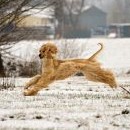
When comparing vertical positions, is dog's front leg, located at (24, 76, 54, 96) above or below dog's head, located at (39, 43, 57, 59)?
below

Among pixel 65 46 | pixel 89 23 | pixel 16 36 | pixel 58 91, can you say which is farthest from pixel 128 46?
pixel 89 23

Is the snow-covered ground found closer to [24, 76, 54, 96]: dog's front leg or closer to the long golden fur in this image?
[24, 76, 54, 96]: dog's front leg

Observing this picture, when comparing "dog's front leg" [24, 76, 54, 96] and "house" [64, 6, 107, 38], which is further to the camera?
"house" [64, 6, 107, 38]

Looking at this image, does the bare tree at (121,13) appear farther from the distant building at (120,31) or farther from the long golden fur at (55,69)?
the long golden fur at (55,69)

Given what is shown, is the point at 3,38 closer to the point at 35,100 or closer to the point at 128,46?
the point at 35,100

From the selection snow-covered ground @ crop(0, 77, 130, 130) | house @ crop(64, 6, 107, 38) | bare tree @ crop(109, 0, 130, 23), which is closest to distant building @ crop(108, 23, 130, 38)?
house @ crop(64, 6, 107, 38)

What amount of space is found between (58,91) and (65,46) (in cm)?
1569

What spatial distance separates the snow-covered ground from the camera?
8633 mm

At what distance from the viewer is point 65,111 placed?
32.4ft

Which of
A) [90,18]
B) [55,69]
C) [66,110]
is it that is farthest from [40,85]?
[90,18]

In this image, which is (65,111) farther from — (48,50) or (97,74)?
(97,74)

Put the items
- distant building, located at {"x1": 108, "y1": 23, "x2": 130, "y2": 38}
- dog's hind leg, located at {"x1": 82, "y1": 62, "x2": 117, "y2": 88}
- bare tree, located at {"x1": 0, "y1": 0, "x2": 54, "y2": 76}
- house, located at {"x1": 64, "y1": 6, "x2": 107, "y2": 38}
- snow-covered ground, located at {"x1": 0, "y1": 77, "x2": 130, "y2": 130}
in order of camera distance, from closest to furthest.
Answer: snow-covered ground, located at {"x1": 0, "y1": 77, "x2": 130, "y2": 130} < dog's hind leg, located at {"x1": 82, "y1": 62, "x2": 117, "y2": 88} < bare tree, located at {"x1": 0, "y1": 0, "x2": 54, "y2": 76} < distant building, located at {"x1": 108, "y1": 23, "x2": 130, "y2": 38} < house, located at {"x1": 64, "y1": 6, "x2": 107, "y2": 38}

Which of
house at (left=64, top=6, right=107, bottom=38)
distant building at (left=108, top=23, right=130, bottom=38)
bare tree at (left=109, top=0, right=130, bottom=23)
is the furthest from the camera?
bare tree at (left=109, top=0, right=130, bottom=23)

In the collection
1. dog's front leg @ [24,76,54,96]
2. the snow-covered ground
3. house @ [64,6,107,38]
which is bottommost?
the snow-covered ground
